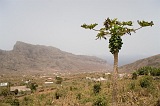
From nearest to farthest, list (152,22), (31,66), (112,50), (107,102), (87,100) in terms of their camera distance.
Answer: (152,22), (112,50), (107,102), (87,100), (31,66)

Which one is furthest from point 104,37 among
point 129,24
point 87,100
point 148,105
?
point 87,100

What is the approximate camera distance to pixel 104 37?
27.1 feet

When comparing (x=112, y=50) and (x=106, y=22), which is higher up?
(x=106, y=22)

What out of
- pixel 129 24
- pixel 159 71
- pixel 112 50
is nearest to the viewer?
pixel 129 24

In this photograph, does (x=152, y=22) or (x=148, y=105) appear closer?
(x=152, y=22)

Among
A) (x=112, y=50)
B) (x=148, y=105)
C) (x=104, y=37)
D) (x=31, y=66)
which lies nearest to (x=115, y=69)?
(x=112, y=50)

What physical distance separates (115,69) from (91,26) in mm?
1909

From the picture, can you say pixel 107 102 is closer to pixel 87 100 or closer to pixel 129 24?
pixel 87 100

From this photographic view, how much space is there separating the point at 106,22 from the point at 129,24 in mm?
840

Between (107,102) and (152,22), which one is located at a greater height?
(152,22)

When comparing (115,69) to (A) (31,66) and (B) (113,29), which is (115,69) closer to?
(B) (113,29)

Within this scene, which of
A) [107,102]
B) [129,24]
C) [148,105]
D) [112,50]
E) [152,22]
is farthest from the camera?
[107,102]

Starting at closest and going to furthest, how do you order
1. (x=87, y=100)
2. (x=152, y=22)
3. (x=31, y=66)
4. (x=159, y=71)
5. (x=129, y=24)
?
(x=152, y=22), (x=129, y=24), (x=87, y=100), (x=159, y=71), (x=31, y=66)

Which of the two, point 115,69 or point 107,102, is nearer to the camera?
point 115,69
